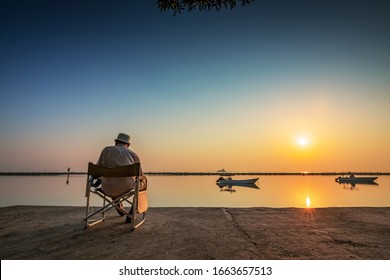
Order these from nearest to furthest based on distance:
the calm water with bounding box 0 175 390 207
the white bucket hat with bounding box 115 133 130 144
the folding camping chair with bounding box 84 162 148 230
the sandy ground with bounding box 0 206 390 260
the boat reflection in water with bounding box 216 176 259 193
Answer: the sandy ground with bounding box 0 206 390 260, the folding camping chair with bounding box 84 162 148 230, the white bucket hat with bounding box 115 133 130 144, the calm water with bounding box 0 175 390 207, the boat reflection in water with bounding box 216 176 259 193

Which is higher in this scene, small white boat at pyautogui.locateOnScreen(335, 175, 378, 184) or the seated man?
the seated man

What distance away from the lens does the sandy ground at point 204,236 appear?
2398 mm

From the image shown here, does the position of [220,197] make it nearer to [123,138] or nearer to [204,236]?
[123,138]

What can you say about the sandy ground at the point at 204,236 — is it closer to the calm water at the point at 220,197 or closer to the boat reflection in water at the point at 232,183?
the calm water at the point at 220,197

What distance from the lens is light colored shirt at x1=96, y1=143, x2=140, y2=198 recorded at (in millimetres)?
3777

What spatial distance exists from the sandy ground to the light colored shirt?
0.55 m

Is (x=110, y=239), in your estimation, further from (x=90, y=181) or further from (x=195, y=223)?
(x=195, y=223)

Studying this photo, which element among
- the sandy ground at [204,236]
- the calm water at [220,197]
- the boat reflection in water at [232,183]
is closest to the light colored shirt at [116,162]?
the sandy ground at [204,236]

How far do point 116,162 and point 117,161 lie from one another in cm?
2

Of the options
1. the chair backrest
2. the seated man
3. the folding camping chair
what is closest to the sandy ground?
the folding camping chair

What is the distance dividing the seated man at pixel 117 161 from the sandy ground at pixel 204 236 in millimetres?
554

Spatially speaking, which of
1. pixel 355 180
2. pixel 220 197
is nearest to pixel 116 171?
pixel 220 197

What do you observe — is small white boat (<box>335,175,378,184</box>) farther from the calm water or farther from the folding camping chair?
the folding camping chair

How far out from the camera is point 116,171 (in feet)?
11.6
